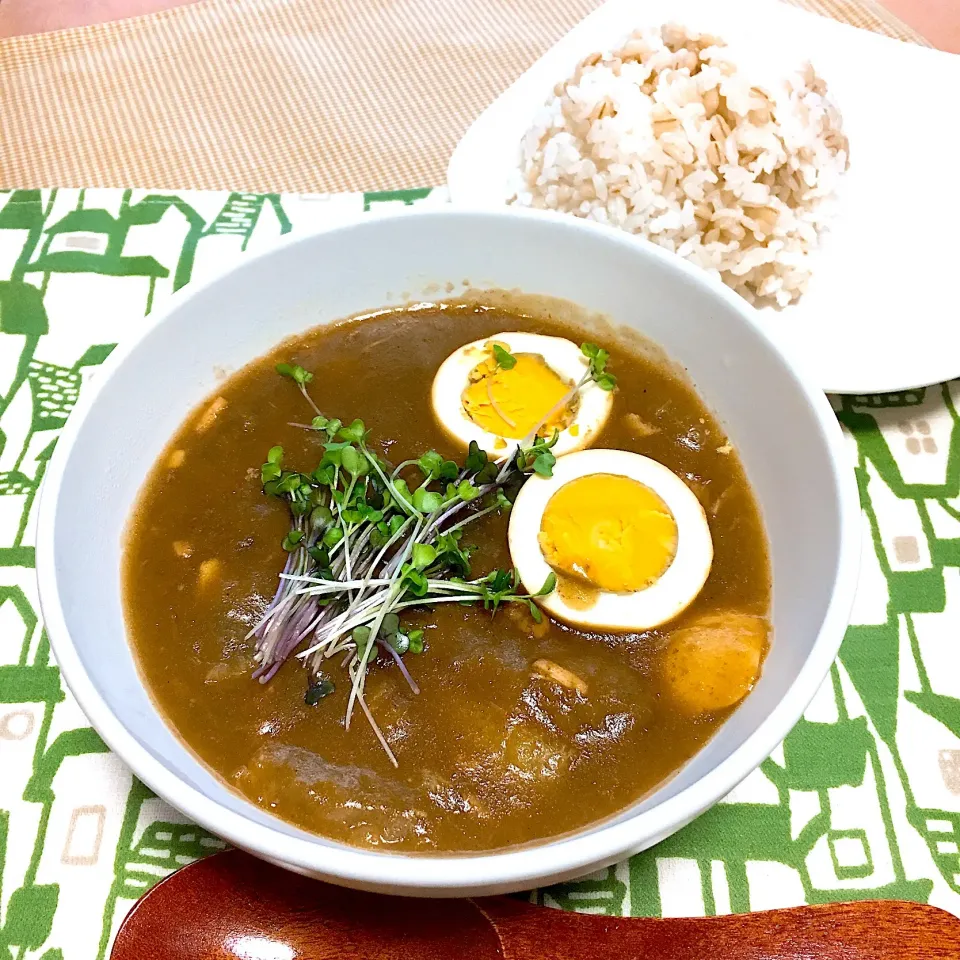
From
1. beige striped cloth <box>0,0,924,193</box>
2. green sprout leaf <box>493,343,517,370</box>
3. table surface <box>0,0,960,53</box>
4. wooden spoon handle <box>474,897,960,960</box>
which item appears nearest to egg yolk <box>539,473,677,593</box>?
green sprout leaf <box>493,343,517,370</box>

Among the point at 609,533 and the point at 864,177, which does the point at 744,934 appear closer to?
the point at 609,533

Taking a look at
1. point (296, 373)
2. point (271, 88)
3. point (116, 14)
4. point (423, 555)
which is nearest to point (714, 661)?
point (423, 555)

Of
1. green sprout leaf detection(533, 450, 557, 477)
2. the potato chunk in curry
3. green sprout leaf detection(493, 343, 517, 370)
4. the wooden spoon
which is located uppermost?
green sprout leaf detection(493, 343, 517, 370)

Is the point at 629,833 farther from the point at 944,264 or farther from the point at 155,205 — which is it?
the point at 155,205

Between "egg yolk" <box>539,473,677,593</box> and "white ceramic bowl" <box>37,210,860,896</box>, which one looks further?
"egg yolk" <box>539,473,677,593</box>

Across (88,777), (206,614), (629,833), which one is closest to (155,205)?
A: (206,614)

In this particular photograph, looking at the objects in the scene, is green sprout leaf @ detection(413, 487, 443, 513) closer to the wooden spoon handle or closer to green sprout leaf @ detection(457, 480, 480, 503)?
green sprout leaf @ detection(457, 480, 480, 503)
